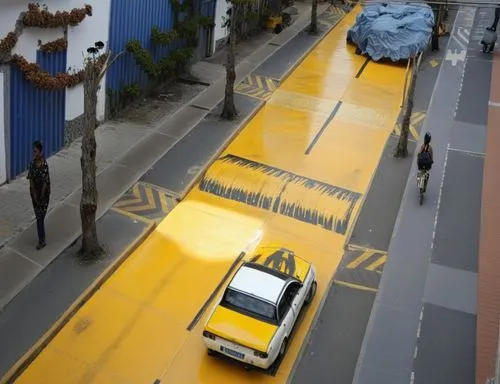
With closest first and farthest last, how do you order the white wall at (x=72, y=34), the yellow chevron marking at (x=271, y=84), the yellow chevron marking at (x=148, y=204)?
the white wall at (x=72, y=34) → the yellow chevron marking at (x=148, y=204) → the yellow chevron marking at (x=271, y=84)

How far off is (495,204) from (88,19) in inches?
514

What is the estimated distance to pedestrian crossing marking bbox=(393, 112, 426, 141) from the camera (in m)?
22.5

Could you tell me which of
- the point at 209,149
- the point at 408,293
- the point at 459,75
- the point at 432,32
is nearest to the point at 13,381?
the point at 408,293

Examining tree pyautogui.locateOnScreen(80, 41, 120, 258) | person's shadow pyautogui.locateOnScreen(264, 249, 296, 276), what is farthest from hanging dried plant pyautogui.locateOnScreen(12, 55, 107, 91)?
person's shadow pyautogui.locateOnScreen(264, 249, 296, 276)

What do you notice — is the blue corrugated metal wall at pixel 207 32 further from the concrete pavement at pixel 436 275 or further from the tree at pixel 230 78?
the concrete pavement at pixel 436 275

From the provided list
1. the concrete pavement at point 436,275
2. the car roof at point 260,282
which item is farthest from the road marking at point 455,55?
the car roof at point 260,282

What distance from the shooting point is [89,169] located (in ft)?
47.0

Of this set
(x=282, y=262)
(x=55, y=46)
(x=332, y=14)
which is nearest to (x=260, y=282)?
(x=282, y=262)

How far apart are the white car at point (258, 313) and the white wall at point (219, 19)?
1588cm

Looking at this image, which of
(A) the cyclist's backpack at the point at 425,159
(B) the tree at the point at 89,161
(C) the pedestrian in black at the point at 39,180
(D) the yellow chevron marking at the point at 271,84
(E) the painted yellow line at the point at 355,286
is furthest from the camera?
(D) the yellow chevron marking at the point at 271,84

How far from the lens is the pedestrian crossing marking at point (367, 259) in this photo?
630 inches

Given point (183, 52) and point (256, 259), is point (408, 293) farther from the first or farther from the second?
point (183, 52)

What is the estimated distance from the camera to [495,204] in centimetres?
1864

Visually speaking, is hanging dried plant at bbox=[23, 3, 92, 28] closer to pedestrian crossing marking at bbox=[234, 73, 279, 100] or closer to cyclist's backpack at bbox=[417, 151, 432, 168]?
pedestrian crossing marking at bbox=[234, 73, 279, 100]
